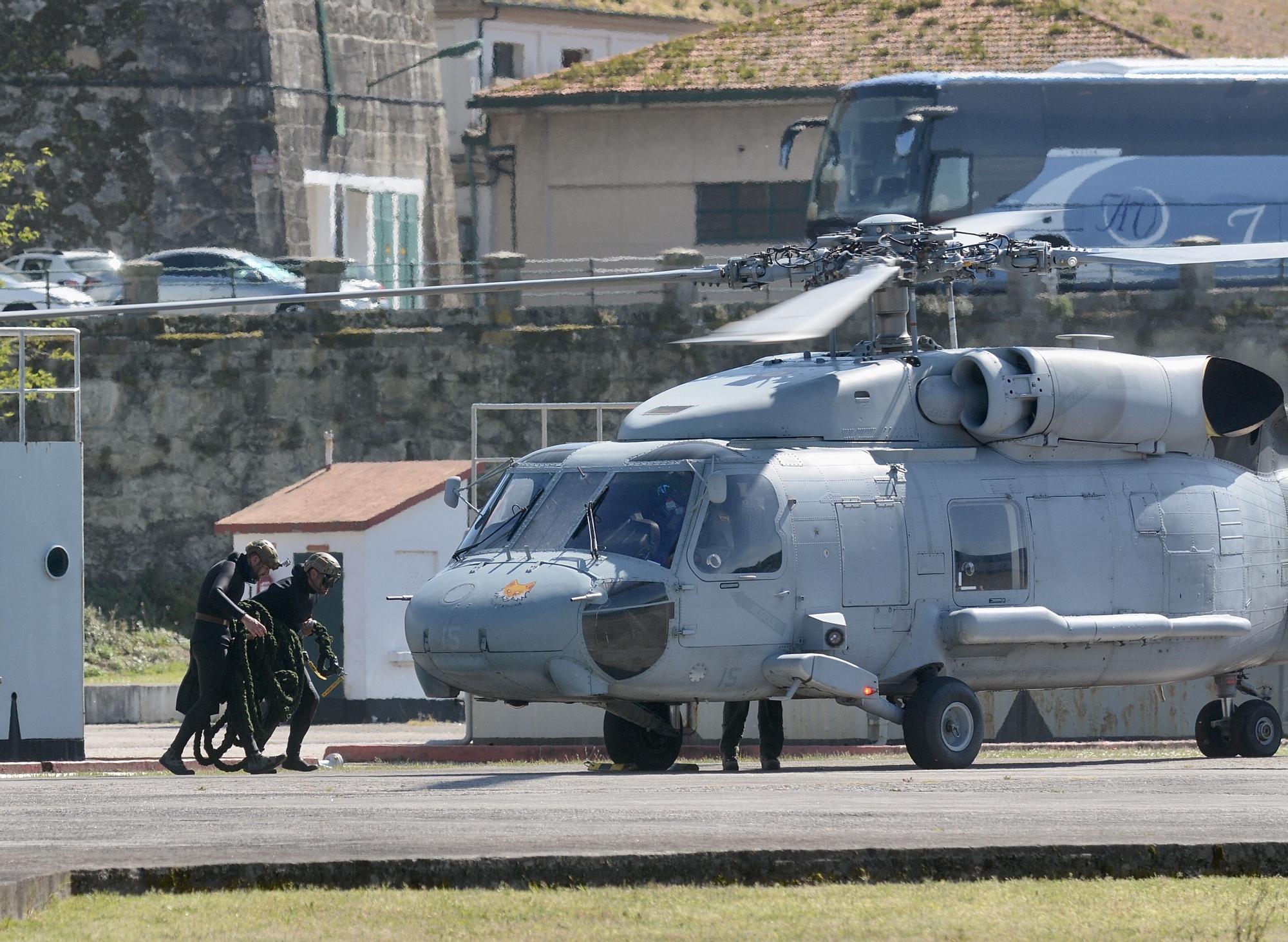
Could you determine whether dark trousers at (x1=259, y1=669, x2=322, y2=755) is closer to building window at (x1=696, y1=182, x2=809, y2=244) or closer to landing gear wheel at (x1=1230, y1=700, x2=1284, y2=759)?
landing gear wheel at (x1=1230, y1=700, x2=1284, y2=759)

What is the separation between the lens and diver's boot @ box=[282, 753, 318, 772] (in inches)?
625

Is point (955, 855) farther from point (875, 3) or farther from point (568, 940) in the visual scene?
point (875, 3)

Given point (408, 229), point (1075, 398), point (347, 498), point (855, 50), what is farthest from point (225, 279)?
point (1075, 398)

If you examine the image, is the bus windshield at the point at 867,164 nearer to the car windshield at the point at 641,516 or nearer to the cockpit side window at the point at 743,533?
the cockpit side window at the point at 743,533

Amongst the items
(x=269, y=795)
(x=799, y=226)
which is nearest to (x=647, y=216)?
(x=799, y=226)

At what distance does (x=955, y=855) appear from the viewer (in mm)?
8805

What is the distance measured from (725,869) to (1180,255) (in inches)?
370

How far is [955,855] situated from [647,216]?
37.2m

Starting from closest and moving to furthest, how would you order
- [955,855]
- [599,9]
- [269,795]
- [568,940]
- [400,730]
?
1. [568,940]
2. [955,855]
3. [269,795]
4. [400,730]
5. [599,9]

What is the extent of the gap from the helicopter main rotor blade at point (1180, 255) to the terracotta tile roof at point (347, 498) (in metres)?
10.0

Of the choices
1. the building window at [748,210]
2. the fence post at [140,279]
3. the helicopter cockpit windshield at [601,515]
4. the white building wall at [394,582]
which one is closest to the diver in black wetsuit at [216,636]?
the helicopter cockpit windshield at [601,515]

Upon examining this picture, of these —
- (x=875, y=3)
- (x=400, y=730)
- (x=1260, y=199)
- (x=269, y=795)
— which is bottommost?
(x=400, y=730)

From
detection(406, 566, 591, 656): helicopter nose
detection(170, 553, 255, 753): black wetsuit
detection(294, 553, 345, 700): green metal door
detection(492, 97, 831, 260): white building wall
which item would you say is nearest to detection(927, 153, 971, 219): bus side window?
detection(492, 97, 831, 260): white building wall

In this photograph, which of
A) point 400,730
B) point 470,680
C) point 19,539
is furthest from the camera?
point 400,730
